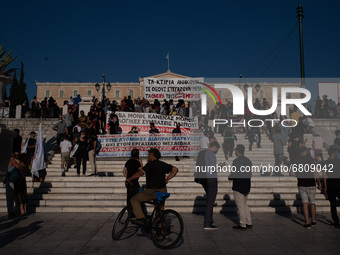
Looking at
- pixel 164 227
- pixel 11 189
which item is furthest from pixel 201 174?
pixel 11 189

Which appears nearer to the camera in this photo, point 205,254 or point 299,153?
point 205,254

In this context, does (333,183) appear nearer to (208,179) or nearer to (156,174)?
(208,179)

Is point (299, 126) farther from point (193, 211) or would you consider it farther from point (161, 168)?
point (161, 168)

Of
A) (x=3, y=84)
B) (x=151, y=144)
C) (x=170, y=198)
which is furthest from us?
(x=151, y=144)

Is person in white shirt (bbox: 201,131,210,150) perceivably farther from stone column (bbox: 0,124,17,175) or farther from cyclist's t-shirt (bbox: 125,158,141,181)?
stone column (bbox: 0,124,17,175)

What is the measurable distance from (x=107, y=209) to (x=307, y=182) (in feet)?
18.7

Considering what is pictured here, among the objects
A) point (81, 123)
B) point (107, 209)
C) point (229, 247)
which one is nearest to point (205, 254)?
point (229, 247)

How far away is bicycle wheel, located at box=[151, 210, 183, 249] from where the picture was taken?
19.6ft

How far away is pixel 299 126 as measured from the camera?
15.6m

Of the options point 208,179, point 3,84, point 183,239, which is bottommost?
point 183,239

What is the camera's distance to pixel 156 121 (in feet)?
57.2

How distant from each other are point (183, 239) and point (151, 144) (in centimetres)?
897

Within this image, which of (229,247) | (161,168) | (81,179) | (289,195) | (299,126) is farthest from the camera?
(299,126)

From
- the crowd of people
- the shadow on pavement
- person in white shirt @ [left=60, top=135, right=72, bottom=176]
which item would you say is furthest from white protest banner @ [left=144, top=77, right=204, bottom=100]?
the shadow on pavement
